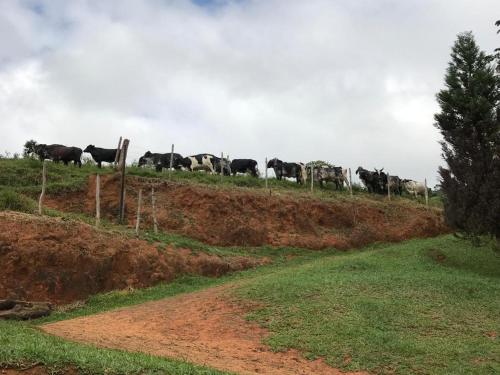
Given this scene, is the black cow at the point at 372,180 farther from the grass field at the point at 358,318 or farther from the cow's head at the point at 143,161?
the grass field at the point at 358,318

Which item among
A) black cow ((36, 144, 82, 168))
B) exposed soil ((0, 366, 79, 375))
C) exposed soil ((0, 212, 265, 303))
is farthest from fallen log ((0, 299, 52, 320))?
black cow ((36, 144, 82, 168))

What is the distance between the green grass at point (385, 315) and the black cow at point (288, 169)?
17290 millimetres

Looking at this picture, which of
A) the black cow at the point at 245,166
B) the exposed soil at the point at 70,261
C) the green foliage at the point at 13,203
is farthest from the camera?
the black cow at the point at 245,166

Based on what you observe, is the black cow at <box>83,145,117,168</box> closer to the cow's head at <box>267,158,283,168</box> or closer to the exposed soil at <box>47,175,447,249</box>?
the exposed soil at <box>47,175,447,249</box>

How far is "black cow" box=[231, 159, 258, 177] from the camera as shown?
124ft

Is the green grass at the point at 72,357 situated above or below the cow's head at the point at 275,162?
below

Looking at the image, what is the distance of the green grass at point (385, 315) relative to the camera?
1162cm

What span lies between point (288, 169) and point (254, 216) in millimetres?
10708

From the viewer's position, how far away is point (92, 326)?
1318 cm

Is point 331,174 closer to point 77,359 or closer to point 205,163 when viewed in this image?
point 205,163

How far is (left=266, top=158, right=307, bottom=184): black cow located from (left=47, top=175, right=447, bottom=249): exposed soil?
6082mm

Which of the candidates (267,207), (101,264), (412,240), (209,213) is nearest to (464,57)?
(412,240)

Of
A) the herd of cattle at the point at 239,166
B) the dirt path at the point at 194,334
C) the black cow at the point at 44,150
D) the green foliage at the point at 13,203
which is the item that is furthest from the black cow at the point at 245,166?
the dirt path at the point at 194,334

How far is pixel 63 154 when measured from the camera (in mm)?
32719
